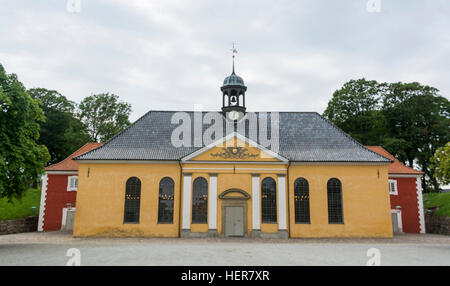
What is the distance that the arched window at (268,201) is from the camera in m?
22.1

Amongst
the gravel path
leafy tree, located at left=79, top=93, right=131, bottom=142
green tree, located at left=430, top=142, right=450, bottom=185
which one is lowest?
the gravel path

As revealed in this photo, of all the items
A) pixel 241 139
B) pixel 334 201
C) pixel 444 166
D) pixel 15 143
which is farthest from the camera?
pixel 241 139

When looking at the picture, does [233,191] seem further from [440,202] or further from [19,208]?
[440,202]

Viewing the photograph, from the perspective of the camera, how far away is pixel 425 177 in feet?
128

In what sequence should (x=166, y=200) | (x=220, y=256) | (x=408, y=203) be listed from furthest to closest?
(x=408, y=203), (x=166, y=200), (x=220, y=256)

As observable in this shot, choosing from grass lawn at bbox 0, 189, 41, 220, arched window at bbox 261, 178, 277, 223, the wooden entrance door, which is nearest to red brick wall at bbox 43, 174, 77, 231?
grass lawn at bbox 0, 189, 41, 220

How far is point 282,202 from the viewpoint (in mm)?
22203

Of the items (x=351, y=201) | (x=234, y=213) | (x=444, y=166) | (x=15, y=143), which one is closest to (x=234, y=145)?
(x=234, y=213)

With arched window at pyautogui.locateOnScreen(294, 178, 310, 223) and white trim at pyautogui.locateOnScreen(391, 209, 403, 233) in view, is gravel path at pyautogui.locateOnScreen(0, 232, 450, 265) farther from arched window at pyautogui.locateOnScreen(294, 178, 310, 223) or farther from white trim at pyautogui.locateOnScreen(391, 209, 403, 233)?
white trim at pyautogui.locateOnScreen(391, 209, 403, 233)

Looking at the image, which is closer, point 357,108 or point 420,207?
point 420,207

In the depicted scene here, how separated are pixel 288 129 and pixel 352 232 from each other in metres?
9.05

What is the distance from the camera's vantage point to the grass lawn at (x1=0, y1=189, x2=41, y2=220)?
2517 cm

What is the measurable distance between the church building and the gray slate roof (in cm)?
14

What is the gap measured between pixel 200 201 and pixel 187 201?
905 millimetres
